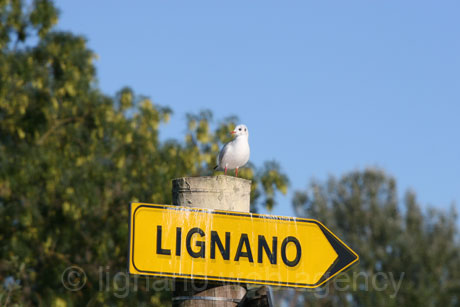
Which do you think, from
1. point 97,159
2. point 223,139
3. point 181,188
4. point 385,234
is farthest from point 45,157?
point 385,234

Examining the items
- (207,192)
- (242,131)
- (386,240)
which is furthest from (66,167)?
(386,240)

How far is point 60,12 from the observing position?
18.9 metres

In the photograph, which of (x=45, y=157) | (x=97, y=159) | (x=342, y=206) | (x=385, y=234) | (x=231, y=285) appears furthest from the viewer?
(x=342, y=206)

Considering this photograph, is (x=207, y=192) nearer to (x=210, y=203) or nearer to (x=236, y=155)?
(x=210, y=203)

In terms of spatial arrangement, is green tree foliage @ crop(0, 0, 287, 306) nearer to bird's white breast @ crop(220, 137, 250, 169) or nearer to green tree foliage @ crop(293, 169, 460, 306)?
bird's white breast @ crop(220, 137, 250, 169)

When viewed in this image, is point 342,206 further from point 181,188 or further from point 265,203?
point 181,188

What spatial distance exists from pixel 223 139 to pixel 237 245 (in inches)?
685

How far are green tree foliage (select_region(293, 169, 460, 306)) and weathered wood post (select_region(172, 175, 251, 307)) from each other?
30341 mm

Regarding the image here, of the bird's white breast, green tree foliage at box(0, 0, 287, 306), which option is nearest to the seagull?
the bird's white breast

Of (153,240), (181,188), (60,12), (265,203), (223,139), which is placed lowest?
(153,240)

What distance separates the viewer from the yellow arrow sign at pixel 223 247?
3842mm

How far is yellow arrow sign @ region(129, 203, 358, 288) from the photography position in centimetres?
384

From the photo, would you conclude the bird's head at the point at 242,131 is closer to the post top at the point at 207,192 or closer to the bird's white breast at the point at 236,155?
the bird's white breast at the point at 236,155

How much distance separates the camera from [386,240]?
42.2m
